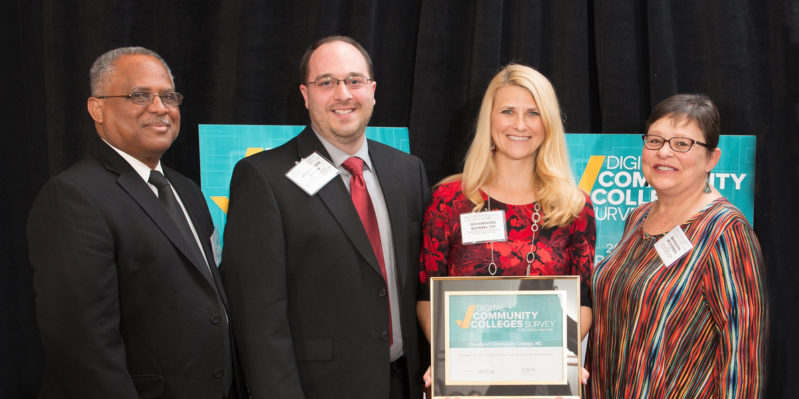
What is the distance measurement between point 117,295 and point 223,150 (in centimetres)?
110

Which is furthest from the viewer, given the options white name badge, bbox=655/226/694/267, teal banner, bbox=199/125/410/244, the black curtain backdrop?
the black curtain backdrop

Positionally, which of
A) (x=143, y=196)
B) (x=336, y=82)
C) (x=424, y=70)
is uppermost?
(x=424, y=70)

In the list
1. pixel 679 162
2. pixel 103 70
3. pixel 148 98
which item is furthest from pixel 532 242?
pixel 103 70

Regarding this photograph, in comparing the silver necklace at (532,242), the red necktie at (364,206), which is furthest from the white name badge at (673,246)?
the red necktie at (364,206)

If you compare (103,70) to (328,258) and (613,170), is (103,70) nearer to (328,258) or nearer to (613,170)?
(328,258)

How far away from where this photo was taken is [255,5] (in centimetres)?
282

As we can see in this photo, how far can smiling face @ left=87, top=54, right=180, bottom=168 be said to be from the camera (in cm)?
192

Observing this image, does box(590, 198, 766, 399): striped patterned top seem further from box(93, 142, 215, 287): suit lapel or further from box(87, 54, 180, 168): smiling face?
box(87, 54, 180, 168): smiling face

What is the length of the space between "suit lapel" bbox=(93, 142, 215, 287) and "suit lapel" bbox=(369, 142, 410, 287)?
2.14 ft

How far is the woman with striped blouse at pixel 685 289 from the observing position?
72.0 inches

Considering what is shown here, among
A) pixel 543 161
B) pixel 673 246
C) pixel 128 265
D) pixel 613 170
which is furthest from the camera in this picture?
pixel 613 170

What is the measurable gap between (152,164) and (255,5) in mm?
1194

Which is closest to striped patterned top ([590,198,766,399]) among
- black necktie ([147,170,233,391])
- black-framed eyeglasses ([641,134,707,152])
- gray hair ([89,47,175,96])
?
black-framed eyeglasses ([641,134,707,152])

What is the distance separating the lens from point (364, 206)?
6.63ft
